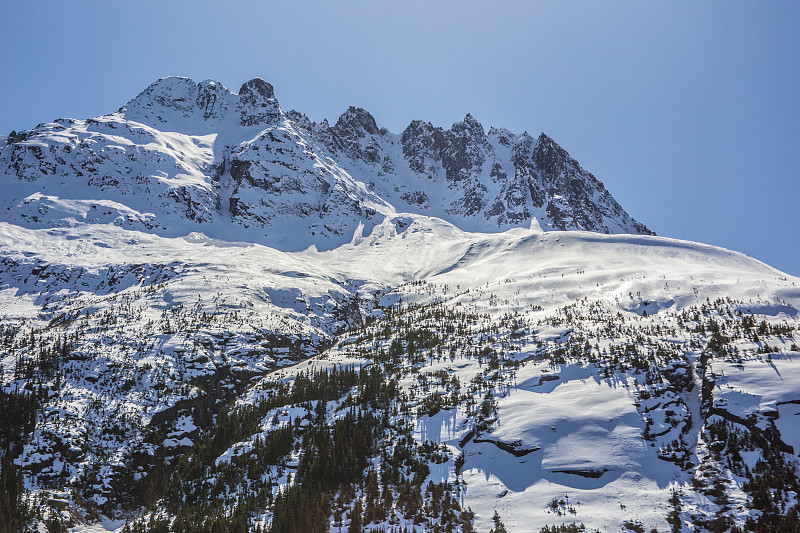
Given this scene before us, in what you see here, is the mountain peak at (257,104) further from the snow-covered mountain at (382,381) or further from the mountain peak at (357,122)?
the snow-covered mountain at (382,381)

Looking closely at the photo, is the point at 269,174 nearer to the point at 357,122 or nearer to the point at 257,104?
the point at 257,104

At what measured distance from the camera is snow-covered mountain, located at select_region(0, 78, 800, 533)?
19.8 m

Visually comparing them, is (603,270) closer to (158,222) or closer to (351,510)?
(351,510)

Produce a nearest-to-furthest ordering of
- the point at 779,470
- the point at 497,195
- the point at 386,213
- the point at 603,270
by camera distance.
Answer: the point at 779,470 → the point at 603,270 → the point at 386,213 → the point at 497,195

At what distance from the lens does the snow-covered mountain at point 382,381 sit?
19.8 m

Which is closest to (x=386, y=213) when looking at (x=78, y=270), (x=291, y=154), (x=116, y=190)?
(x=291, y=154)

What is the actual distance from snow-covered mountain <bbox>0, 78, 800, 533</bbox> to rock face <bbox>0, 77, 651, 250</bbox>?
364cm

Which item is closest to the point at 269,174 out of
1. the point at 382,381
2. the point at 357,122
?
the point at 357,122

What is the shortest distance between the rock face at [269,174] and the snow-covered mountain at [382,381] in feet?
12.0

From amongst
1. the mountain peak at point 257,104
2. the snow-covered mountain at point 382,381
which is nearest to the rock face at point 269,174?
the mountain peak at point 257,104

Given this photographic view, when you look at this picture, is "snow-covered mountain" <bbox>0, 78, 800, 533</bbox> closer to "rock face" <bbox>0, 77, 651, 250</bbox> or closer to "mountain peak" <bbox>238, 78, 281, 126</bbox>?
"rock face" <bbox>0, 77, 651, 250</bbox>

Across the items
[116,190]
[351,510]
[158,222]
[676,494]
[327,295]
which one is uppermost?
[116,190]

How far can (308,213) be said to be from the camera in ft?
392

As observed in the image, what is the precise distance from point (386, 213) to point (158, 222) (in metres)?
59.5
